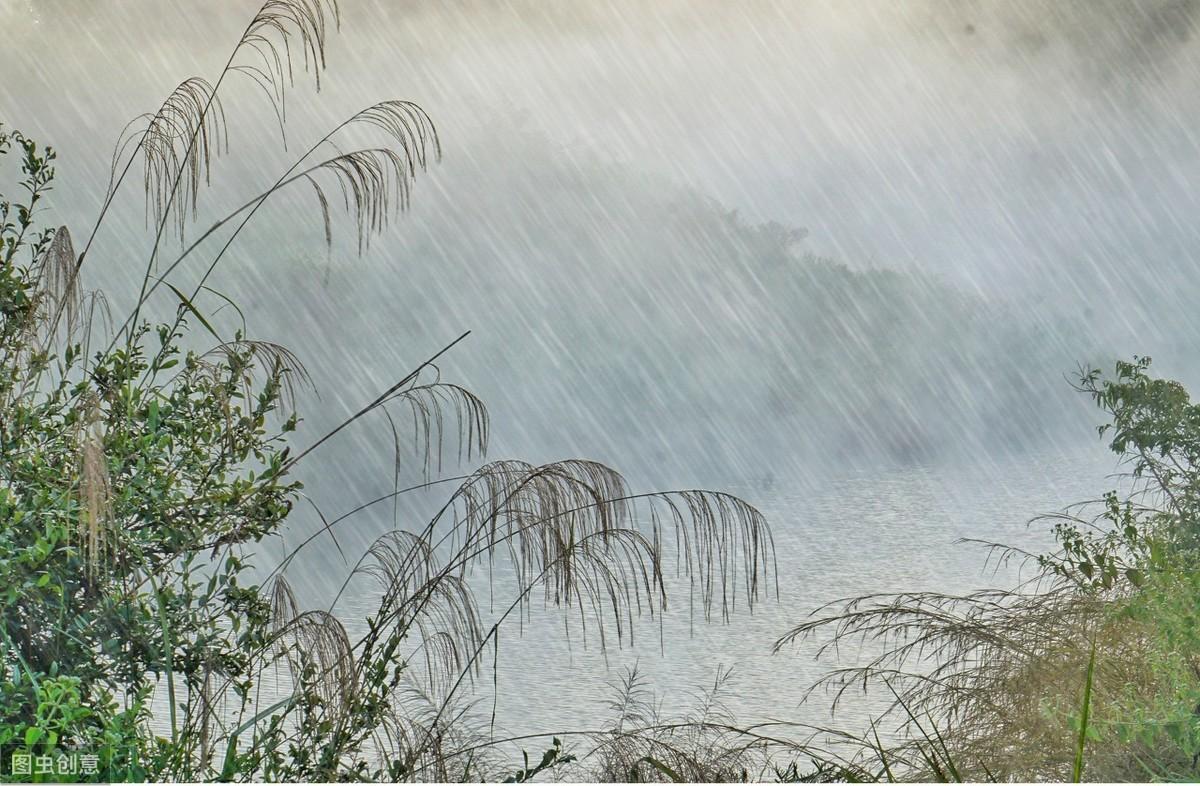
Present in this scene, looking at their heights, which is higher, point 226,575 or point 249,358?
point 249,358

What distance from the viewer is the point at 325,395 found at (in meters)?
3.30

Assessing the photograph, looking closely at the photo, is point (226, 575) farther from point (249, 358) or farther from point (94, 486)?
point (94, 486)

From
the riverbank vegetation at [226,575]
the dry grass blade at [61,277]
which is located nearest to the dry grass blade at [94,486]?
the riverbank vegetation at [226,575]

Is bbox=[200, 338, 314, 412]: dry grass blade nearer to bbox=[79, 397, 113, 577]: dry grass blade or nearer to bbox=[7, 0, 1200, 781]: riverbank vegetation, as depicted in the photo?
bbox=[7, 0, 1200, 781]: riverbank vegetation

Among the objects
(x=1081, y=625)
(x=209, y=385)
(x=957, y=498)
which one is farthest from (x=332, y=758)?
(x=957, y=498)

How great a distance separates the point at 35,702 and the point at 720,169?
3093mm

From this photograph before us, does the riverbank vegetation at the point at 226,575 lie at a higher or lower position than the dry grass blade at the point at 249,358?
lower

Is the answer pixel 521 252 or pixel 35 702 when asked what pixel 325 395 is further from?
pixel 35 702

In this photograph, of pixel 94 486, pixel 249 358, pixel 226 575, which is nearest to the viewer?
pixel 94 486

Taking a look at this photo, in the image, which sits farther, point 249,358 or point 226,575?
point 249,358

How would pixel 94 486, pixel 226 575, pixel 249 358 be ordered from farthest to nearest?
pixel 249 358
pixel 226 575
pixel 94 486

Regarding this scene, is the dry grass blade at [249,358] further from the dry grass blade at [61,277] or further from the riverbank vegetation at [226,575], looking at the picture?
the dry grass blade at [61,277]

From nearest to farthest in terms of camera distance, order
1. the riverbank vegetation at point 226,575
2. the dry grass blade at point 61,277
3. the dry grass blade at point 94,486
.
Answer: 1. the dry grass blade at point 94,486
2. the riverbank vegetation at point 226,575
3. the dry grass blade at point 61,277

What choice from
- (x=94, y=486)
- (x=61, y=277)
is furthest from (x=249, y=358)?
(x=94, y=486)
